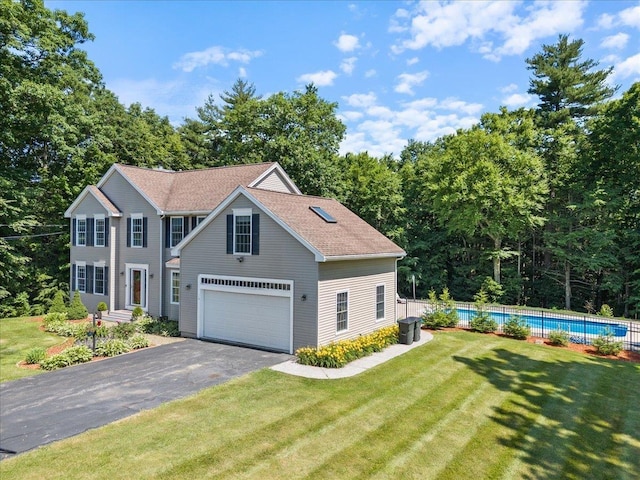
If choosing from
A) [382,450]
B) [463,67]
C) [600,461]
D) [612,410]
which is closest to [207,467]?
[382,450]

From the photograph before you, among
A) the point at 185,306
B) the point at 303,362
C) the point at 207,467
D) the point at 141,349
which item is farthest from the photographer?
the point at 185,306

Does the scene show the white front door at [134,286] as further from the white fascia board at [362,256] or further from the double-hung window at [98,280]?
the white fascia board at [362,256]

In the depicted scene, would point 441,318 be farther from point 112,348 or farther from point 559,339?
point 112,348

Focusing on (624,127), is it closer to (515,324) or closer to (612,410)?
(515,324)

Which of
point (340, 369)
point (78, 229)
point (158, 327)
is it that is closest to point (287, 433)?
point (340, 369)

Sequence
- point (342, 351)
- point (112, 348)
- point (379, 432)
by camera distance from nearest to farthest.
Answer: point (379, 432) → point (342, 351) → point (112, 348)

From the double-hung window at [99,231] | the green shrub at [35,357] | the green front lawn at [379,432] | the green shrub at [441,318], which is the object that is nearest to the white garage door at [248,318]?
the green front lawn at [379,432]
